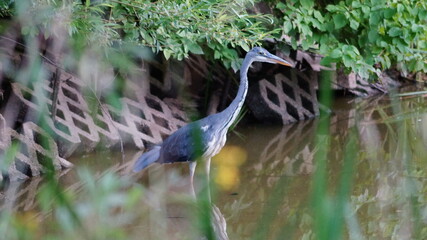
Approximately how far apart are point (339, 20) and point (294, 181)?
2254mm

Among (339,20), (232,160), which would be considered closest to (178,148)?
(232,160)

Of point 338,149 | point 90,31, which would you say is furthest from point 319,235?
point 338,149

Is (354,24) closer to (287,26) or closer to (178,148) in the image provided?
(287,26)

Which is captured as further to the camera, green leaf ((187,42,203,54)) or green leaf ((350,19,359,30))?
green leaf ((350,19,359,30))

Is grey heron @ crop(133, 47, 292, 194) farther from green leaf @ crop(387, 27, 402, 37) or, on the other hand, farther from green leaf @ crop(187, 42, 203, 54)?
green leaf @ crop(387, 27, 402, 37)

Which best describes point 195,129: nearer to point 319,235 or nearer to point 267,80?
point 319,235

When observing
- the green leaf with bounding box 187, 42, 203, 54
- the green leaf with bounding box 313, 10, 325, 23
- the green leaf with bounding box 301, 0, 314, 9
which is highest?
the green leaf with bounding box 301, 0, 314, 9

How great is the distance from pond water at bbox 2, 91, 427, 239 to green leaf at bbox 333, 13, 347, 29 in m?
0.98

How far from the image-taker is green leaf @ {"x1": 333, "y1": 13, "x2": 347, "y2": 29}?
732cm

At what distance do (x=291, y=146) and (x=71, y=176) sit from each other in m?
2.12

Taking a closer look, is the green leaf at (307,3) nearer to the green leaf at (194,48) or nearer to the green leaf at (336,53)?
the green leaf at (336,53)

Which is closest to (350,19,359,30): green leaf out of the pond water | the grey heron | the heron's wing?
the pond water

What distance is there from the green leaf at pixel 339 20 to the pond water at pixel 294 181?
976mm

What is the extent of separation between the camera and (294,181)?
5.61 meters
